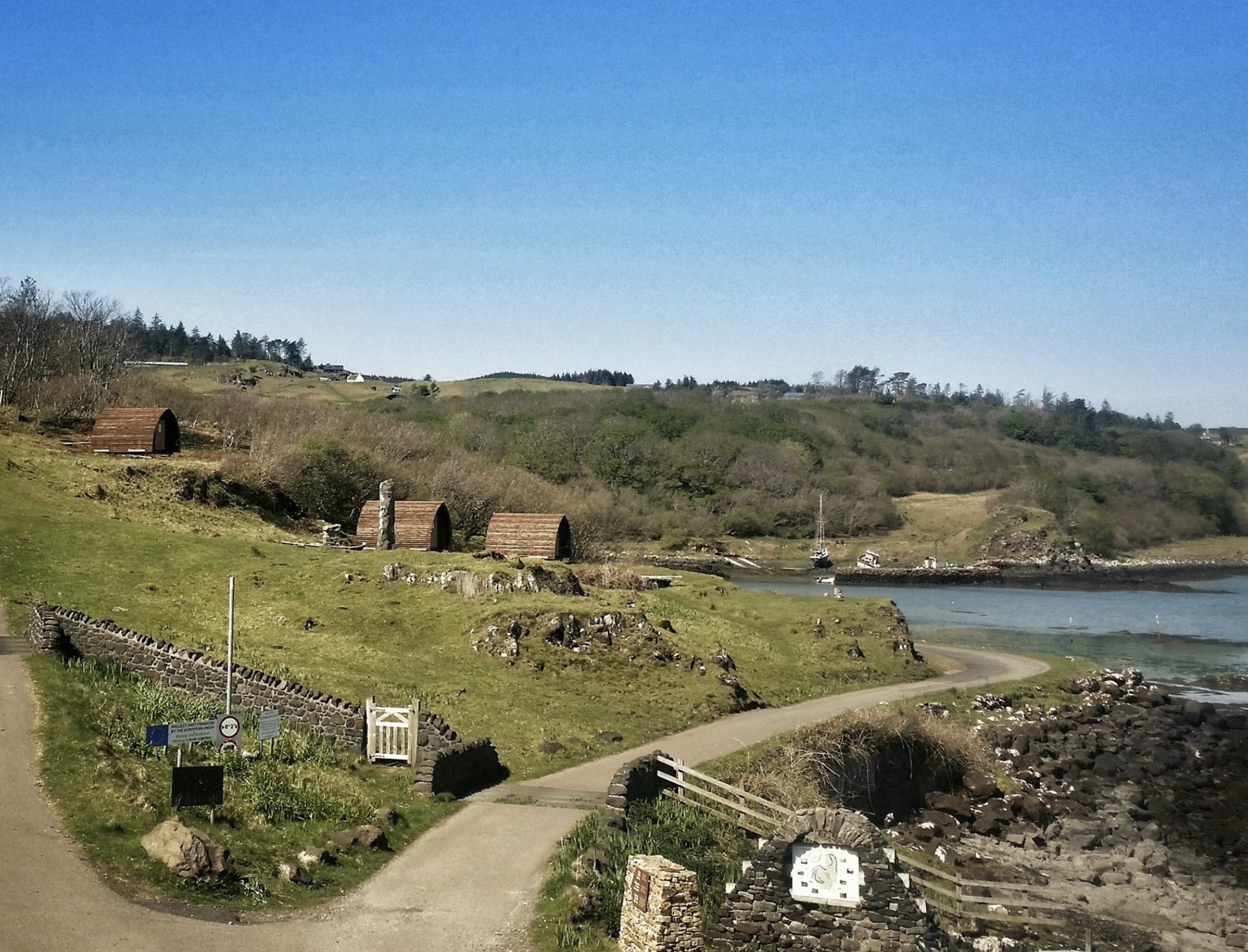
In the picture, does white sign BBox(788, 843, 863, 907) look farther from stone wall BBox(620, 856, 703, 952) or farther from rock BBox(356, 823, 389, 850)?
rock BBox(356, 823, 389, 850)

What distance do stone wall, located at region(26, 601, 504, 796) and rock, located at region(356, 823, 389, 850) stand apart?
A: 11.5ft

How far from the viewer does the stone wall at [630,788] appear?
25062 millimetres

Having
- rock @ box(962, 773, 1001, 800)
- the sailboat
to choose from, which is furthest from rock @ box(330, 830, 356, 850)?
the sailboat

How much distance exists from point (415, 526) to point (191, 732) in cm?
3954

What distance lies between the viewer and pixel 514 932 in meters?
19.9

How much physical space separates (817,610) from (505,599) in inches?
848

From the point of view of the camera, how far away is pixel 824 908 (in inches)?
825

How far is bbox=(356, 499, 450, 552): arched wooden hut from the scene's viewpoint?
61375 millimetres

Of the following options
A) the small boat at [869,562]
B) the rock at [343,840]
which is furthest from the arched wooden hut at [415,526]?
the small boat at [869,562]

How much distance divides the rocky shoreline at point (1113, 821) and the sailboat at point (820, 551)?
303 ft

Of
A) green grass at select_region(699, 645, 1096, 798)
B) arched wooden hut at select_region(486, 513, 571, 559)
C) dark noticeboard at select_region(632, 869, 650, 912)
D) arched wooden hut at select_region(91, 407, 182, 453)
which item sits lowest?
green grass at select_region(699, 645, 1096, 798)

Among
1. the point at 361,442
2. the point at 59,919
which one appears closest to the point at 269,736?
the point at 59,919

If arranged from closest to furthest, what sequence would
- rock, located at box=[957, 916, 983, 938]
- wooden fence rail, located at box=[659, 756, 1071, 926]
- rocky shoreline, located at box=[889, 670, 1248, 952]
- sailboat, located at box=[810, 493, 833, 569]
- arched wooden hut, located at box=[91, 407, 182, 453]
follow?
1. wooden fence rail, located at box=[659, 756, 1071, 926]
2. rock, located at box=[957, 916, 983, 938]
3. rocky shoreline, located at box=[889, 670, 1248, 952]
4. arched wooden hut, located at box=[91, 407, 182, 453]
5. sailboat, located at box=[810, 493, 833, 569]

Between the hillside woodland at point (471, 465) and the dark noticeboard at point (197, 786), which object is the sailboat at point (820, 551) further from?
the dark noticeboard at point (197, 786)
